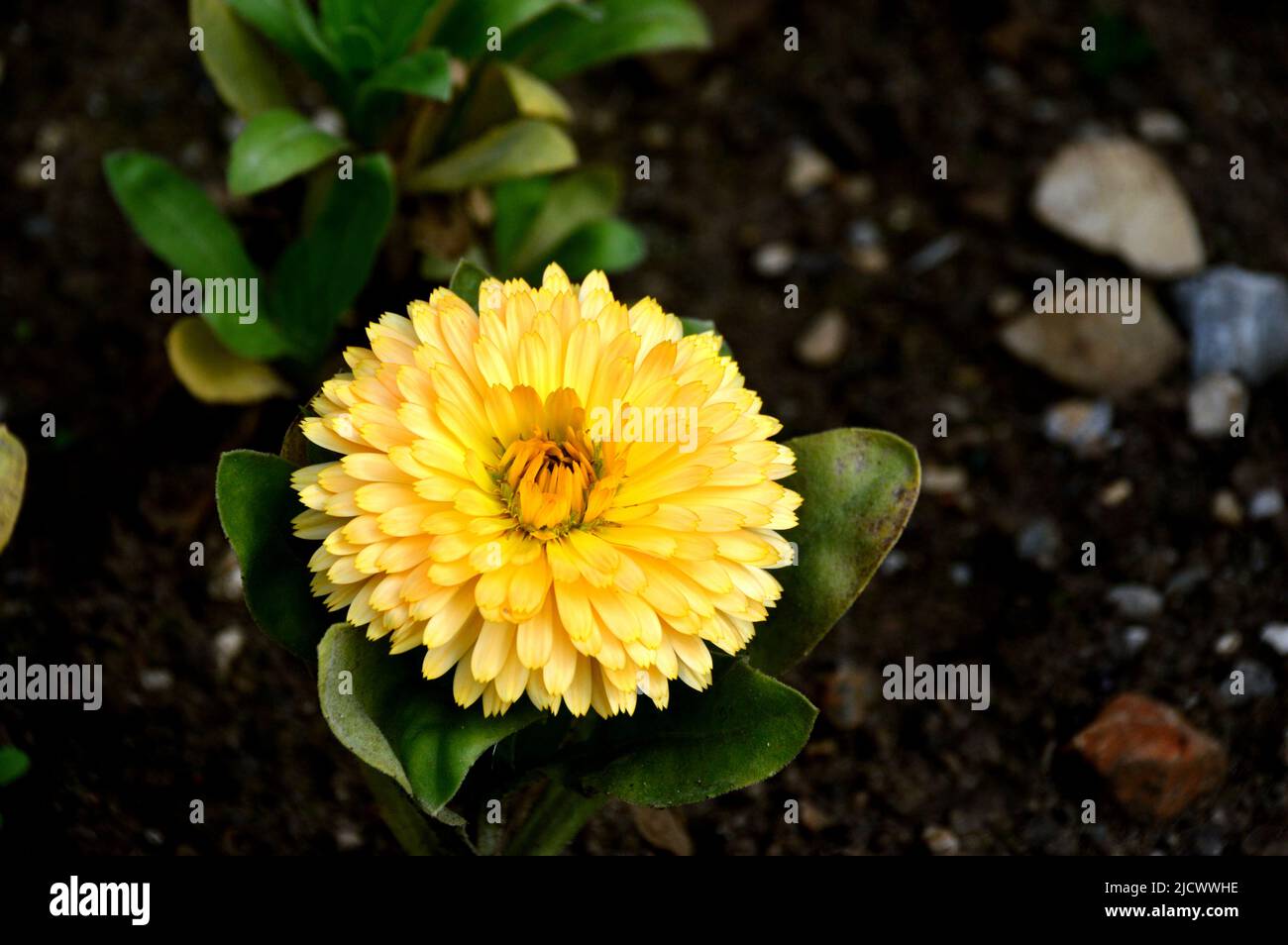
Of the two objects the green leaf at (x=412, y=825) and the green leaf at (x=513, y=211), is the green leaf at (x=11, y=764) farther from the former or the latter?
the green leaf at (x=513, y=211)

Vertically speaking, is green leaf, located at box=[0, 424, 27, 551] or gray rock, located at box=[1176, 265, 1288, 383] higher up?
gray rock, located at box=[1176, 265, 1288, 383]

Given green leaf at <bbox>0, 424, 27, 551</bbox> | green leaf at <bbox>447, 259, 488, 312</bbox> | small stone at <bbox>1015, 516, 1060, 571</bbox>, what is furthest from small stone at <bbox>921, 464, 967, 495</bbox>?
green leaf at <bbox>0, 424, 27, 551</bbox>

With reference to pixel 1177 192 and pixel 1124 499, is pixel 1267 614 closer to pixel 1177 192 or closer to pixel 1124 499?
pixel 1124 499

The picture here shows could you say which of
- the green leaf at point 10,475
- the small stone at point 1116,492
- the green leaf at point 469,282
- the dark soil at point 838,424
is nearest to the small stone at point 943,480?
the dark soil at point 838,424

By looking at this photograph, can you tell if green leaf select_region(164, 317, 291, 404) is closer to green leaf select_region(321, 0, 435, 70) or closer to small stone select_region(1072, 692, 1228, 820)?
green leaf select_region(321, 0, 435, 70)

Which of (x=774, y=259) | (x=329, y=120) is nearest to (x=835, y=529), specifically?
(x=774, y=259)

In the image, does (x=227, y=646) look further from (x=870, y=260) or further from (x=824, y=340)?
(x=870, y=260)
